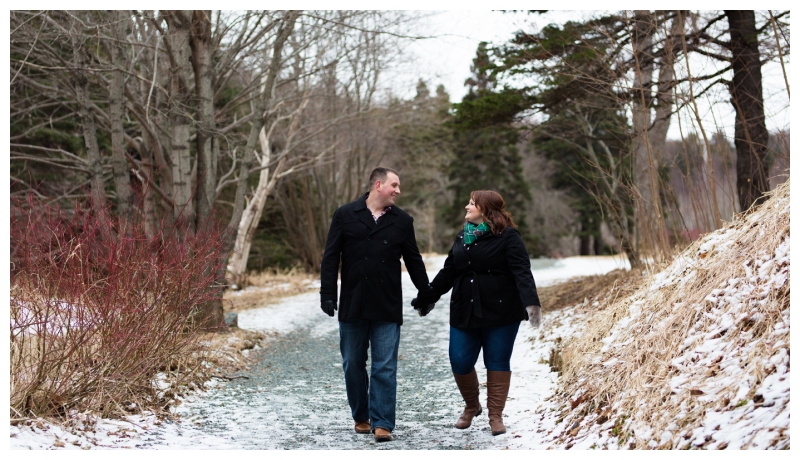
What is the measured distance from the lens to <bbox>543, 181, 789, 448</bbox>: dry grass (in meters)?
4.21

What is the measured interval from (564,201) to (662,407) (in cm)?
3069

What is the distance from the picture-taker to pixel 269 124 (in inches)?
764

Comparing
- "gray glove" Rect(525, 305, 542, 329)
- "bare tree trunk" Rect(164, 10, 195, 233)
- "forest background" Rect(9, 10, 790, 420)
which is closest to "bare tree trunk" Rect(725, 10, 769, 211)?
"forest background" Rect(9, 10, 790, 420)

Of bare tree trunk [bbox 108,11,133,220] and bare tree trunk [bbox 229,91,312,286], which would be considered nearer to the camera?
bare tree trunk [bbox 108,11,133,220]

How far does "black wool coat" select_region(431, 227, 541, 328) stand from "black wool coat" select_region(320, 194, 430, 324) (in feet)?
0.96

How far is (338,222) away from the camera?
5.16 metres

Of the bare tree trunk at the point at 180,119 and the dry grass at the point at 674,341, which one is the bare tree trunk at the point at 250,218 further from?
the dry grass at the point at 674,341

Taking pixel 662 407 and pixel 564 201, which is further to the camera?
pixel 564 201

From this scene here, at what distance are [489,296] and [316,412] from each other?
70.6 inches

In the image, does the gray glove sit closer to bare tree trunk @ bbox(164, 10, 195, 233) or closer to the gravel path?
the gravel path
